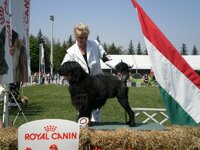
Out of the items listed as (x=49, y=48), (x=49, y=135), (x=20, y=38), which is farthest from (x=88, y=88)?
(x=49, y=48)

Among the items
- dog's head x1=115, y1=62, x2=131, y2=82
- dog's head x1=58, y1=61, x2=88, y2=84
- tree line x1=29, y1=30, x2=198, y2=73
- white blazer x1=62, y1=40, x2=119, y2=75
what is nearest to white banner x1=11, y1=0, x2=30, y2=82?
white blazer x1=62, y1=40, x2=119, y2=75

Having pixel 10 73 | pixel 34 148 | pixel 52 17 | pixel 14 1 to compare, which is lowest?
pixel 34 148

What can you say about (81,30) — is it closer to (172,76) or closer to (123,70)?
(123,70)

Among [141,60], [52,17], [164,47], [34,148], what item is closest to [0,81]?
[34,148]

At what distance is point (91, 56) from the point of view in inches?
179

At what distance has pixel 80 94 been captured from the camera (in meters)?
3.95

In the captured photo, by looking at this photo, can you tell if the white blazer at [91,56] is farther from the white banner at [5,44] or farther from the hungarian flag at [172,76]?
the white banner at [5,44]

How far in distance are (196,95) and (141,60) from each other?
48.6m

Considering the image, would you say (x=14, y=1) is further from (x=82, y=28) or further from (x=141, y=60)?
(x=141, y=60)

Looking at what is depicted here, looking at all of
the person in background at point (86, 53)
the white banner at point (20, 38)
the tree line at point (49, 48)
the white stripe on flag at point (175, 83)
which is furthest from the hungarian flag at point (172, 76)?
the tree line at point (49, 48)

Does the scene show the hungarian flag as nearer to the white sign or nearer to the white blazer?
the white blazer

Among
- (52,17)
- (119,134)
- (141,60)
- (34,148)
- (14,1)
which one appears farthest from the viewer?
(141,60)

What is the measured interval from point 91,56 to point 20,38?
1219mm

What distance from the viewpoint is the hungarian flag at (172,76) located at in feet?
15.2
